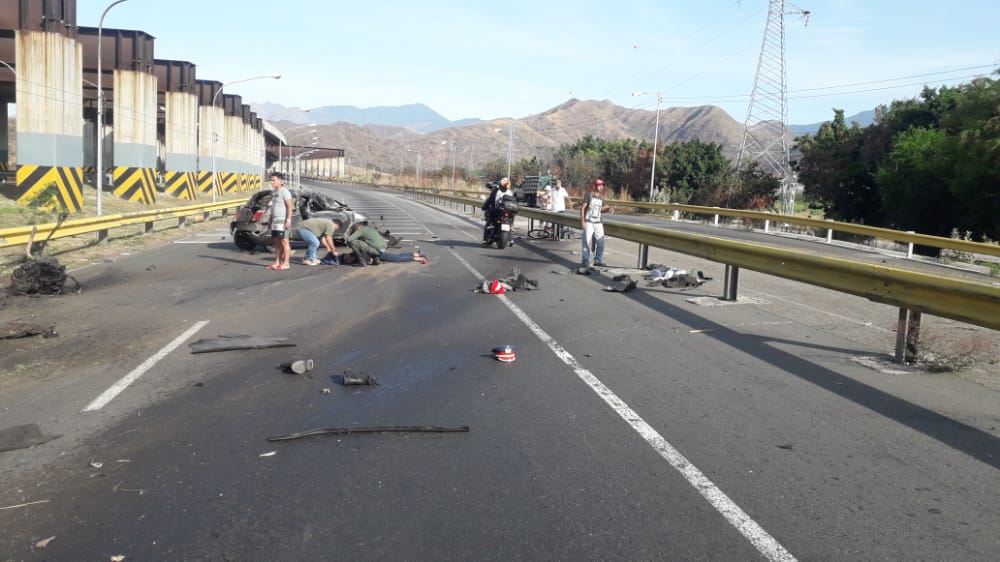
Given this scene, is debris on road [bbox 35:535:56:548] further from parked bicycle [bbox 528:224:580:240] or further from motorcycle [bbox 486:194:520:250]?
parked bicycle [bbox 528:224:580:240]

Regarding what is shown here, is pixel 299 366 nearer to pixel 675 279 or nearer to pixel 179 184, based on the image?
pixel 675 279

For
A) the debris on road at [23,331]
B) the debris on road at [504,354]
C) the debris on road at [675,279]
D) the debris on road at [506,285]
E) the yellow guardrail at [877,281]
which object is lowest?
the debris on road at [23,331]

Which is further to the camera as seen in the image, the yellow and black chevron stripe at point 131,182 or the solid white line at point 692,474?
the yellow and black chevron stripe at point 131,182

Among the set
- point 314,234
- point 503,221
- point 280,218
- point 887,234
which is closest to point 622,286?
point 314,234

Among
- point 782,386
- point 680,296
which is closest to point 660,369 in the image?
point 782,386

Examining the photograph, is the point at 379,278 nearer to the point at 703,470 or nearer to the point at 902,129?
the point at 703,470

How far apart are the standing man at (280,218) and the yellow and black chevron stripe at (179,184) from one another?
34.8m

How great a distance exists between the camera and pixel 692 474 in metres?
4.84

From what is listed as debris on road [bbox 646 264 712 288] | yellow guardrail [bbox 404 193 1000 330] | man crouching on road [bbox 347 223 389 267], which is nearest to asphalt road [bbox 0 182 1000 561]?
yellow guardrail [bbox 404 193 1000 330]

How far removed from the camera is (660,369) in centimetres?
763

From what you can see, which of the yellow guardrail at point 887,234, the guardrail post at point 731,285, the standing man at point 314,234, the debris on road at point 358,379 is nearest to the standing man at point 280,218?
the standing man at point 314,234

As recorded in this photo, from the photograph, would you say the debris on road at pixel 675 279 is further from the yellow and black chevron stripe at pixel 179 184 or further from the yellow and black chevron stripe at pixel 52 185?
the yellow and black chevron stripe at pixel 179 184

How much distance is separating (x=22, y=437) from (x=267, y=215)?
458 inches

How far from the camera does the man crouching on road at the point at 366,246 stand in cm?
1603
